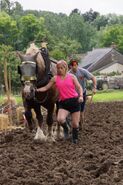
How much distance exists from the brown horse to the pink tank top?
341mm

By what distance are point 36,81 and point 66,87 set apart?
21.0 inches

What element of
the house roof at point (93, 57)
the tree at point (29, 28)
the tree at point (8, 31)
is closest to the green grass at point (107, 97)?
the tree at point (8, 31)

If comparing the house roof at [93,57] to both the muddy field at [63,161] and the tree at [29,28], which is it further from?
the muddy field at [63,161]

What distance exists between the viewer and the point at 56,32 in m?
101

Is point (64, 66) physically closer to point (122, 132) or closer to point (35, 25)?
point (122, 132)

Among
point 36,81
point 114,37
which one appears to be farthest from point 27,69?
point 114,37

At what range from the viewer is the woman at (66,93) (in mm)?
10039

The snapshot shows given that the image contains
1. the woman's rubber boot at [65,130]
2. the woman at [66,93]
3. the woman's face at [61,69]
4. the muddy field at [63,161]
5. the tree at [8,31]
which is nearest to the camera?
→ the muddy field at [63,161]

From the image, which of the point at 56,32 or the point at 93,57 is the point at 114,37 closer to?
the point at 56,32

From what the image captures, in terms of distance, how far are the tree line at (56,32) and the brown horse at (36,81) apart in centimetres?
2338

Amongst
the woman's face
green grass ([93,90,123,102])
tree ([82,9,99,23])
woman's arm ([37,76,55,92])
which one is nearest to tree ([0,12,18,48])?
green grass ([93,90,123,102])

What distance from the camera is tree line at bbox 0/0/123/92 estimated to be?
5859 centimetres

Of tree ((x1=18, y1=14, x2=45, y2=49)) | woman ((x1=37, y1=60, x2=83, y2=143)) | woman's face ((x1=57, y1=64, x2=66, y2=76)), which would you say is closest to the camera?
woman's face ((x1=57, y1=64, x2=66, y2=76))

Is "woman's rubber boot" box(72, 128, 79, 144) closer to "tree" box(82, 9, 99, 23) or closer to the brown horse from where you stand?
the brown horse
